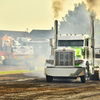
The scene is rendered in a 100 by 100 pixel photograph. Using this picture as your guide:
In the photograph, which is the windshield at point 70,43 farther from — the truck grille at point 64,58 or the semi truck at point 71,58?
the truck grille at point 64,58

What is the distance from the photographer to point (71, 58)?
15711 mm

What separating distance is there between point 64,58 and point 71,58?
370 mm

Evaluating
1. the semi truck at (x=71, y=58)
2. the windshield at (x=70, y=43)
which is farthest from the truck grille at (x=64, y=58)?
the windshield at (x=70, y=43)

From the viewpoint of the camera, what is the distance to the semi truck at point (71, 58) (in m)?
15.3

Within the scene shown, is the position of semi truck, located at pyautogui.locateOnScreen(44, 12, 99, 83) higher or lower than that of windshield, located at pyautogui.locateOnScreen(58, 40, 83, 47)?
lower

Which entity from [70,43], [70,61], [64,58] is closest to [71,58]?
[70,61]

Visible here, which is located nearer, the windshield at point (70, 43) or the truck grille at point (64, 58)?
the truck grille at point (64, 58)

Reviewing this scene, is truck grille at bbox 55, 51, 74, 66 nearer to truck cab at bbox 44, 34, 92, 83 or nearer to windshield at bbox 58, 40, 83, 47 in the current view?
truck cab at bbox 44, 34, 92, 83

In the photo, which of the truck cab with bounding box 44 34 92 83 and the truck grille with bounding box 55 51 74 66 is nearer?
the truck cab with bounding box 44 34 92 83

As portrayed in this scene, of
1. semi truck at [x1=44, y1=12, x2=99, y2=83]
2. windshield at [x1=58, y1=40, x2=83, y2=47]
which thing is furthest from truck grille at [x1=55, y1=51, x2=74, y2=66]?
windshield at [x1=58, y1=40, x2=83, y2=47]

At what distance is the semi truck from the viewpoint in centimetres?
1530

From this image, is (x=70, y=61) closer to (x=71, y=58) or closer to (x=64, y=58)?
(x=71, y=58)

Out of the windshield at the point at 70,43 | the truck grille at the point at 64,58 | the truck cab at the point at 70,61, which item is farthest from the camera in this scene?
the windshield at the point at 70,43

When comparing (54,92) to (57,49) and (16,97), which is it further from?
(57,49)
